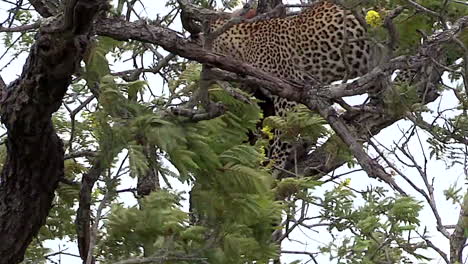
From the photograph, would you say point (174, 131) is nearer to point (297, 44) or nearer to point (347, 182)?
point (347, 182)

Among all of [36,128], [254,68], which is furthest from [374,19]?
[36,128]

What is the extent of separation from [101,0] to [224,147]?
3.94ft

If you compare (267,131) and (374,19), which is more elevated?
(267,131)

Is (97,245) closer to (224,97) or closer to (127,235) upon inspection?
(127,235)

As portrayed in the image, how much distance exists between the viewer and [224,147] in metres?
5.36

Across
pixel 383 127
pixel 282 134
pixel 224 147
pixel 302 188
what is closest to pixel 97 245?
pixel 224 147

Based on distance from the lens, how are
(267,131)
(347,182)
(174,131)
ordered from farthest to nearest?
(267,131), (347,182), (174,131)

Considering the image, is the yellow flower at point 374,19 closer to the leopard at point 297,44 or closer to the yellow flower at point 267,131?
the yellow flower at point 267,131

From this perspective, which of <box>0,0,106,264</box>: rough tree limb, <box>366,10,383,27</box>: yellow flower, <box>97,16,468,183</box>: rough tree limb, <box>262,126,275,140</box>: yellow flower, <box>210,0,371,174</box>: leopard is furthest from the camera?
<box>210,0,371,174</box>: leopard

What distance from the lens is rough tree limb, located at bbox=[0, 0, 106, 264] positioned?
4.77 m

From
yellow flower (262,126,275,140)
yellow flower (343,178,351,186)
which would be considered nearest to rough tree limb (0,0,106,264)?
yellow flower (262,126,275,140)

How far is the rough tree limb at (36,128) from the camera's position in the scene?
4.77 meters

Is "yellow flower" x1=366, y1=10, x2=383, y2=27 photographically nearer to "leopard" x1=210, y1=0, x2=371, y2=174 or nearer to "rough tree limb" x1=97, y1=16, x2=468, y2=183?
"rough tree limb" x1=97, y1=16, x2=468, y2=183

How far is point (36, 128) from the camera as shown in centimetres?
520
